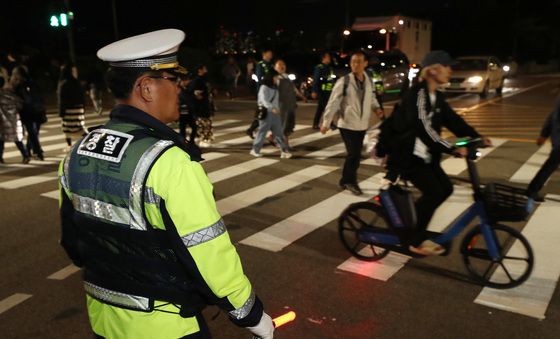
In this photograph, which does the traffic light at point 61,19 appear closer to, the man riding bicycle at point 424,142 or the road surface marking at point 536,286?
the man riding bicycle at point 424,142

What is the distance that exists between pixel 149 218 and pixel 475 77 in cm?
1963

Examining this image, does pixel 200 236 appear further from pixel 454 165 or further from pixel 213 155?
pixel 213 155

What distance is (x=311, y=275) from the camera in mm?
4508

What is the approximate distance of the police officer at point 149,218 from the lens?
162 centimetres

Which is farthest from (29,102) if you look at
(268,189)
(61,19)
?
(61,19)

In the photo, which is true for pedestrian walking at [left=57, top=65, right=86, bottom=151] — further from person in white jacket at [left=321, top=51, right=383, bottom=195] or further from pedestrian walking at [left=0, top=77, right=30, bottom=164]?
person in white jacket at [left=321, top=51, right=383, bottom=195]

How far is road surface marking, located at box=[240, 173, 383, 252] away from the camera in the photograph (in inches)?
208

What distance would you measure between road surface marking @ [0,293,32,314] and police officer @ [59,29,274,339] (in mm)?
2685

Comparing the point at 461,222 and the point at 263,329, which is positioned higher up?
the point at 263,329

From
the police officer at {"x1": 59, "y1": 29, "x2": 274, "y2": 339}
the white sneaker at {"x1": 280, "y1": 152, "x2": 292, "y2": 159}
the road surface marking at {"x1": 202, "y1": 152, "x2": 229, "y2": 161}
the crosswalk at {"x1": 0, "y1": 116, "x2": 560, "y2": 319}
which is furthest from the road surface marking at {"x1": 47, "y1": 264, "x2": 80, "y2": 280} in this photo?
the white sneaker at {"x1": 280, "y1": 152, "x2": 292, "y2": 159}

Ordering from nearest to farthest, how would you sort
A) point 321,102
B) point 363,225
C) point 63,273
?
1. point 63,273
2. point 363,225
3. point 321,102

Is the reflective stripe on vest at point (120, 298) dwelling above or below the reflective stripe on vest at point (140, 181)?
below

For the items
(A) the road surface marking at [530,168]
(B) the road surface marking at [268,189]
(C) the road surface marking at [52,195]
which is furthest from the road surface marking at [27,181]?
(A) the road surface marking at [530,168]

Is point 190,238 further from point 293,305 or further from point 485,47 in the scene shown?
point 485,47
